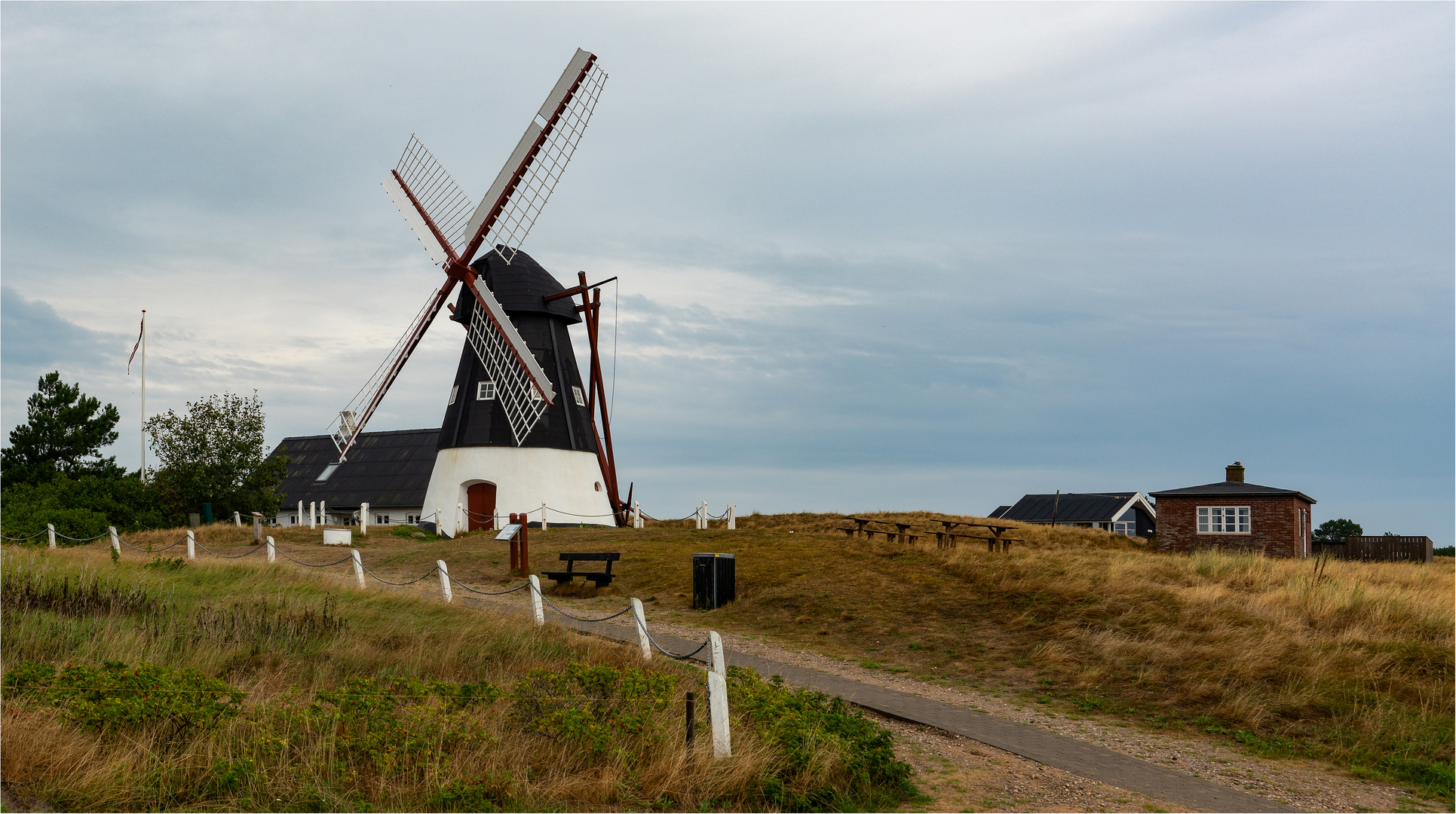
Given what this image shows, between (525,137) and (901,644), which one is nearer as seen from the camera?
(901,644)

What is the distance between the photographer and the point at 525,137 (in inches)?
1296

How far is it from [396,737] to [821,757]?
3.75m

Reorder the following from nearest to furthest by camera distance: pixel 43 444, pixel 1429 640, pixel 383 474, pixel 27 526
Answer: pixel 1429 640
pixel 27 526
pixel 43 444
pixel 383 474

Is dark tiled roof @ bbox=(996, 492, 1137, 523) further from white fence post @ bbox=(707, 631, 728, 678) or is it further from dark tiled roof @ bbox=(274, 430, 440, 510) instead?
white fence post @ bbox=(707, 631, 728, 678)

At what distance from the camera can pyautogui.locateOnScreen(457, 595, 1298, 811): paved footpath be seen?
29.0 feet

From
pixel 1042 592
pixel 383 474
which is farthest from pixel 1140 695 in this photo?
pixel 383 474

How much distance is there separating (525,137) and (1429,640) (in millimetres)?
28802

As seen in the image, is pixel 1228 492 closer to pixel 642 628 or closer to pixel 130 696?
pixel 642 628

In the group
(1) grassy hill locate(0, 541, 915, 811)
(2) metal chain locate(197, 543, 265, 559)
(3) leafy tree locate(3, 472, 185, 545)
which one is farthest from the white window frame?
(3) leafy tree locate(3, 472, 185, 545)

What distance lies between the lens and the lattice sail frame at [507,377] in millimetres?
32656

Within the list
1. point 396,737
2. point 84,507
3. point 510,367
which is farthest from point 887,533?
point 84,507

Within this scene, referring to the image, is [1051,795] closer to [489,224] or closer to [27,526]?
[489,224]

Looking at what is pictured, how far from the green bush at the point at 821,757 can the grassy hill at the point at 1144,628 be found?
448cm

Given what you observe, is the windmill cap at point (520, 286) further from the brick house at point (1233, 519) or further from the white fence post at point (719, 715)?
the white fence post at point (719, 715)
